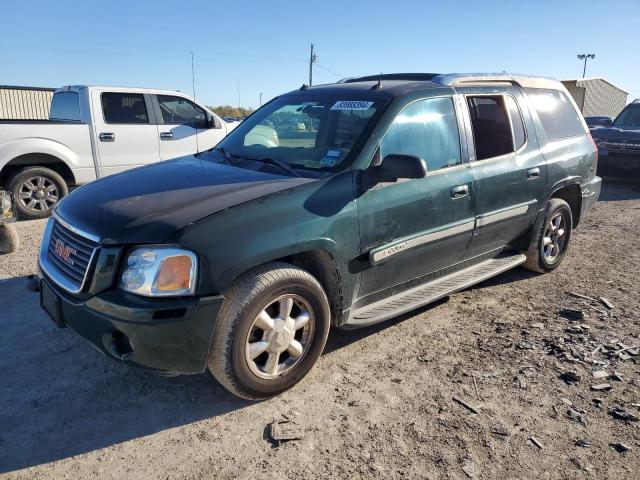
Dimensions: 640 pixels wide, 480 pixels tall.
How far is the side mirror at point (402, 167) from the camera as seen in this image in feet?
10.5

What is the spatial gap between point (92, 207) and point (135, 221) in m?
0.48

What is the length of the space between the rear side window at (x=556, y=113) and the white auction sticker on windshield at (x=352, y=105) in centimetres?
206

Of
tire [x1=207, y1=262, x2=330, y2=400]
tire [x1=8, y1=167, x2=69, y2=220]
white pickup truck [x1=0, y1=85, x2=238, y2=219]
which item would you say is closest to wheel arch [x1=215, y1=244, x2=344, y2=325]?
tire [x1=207, y1=262, x2=330, y2=400]

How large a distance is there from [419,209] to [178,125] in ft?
20.0

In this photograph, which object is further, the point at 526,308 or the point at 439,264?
the point at 526,308

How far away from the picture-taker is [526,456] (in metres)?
2.65

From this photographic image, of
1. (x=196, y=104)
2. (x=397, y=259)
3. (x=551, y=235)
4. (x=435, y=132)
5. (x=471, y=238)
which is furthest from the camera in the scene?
(x=196, y=104)

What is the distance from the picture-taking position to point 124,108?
26.6 feet

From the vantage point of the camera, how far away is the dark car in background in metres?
10.4

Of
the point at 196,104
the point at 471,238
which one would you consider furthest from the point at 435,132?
the point at 196,104

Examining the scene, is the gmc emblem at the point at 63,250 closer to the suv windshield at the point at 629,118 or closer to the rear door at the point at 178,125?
the rear door at the point at 178,125

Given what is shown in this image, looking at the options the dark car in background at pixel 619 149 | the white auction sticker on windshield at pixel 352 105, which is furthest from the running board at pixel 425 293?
the dark car in background at pixel 619 149

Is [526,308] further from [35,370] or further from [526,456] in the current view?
[35,370]

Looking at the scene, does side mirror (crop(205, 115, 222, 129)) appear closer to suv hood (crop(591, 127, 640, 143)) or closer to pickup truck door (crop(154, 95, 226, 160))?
pickup truck door (crop(154, 95, 226, 160))
